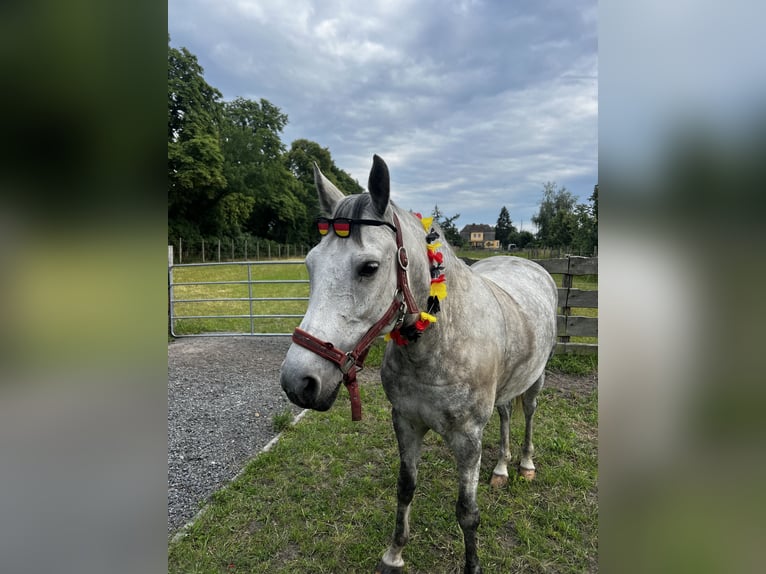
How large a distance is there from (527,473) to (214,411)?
379 centimetres

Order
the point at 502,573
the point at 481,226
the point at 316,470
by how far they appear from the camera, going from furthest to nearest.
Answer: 1. the point at 481,226
2. the point at 316,470
3. the point at 502,573

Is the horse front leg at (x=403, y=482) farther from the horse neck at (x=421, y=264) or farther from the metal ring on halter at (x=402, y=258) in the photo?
the metal ring on halter at (x=402, y=258)

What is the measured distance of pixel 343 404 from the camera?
4.91m

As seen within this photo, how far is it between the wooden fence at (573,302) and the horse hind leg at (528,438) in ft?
9.83

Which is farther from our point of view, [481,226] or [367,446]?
[481,226]

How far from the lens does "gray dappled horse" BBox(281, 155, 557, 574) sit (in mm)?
1441

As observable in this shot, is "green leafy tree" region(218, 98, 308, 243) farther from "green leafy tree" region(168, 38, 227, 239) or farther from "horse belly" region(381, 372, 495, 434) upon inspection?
"horse belly" region(381, 372, 495, 434)

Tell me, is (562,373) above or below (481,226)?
below

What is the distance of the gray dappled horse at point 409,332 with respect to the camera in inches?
56.7

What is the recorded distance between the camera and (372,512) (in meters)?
2.93

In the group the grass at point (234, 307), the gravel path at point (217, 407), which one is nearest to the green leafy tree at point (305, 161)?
the grass at point (234, 307)
